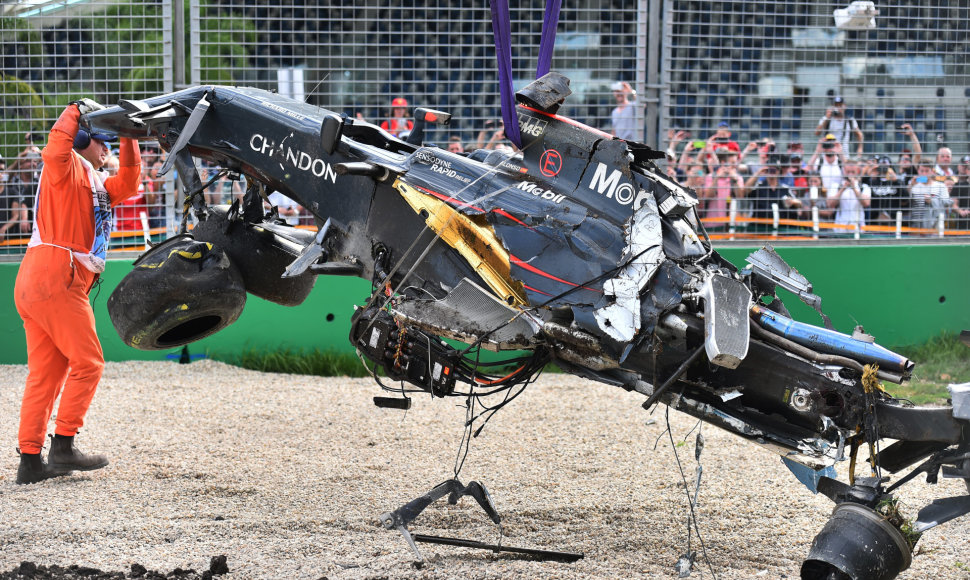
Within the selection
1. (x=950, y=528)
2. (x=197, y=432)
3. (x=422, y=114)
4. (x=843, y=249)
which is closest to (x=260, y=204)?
(x=422, y=114)

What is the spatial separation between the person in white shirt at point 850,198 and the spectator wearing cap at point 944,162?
0.93m

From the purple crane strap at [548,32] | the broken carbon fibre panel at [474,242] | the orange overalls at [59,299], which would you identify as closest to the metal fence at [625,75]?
the orange overalls at [59,299]

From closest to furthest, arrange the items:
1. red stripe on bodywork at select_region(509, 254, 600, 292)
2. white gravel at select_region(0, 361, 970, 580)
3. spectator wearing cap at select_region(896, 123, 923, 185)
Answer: red stripe on bodywork at select_region(509, 254, 600, 292), white gravel at select_region(0, 361, 970, 580), spectator wearing cap at select_region(896, 123, 923, 185)

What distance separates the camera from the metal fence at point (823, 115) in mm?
9797

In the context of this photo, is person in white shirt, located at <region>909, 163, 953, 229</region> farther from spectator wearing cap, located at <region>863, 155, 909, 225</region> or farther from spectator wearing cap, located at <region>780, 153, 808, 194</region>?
spectator wearing cap, located at <region>780, 153, 808, 194</region>

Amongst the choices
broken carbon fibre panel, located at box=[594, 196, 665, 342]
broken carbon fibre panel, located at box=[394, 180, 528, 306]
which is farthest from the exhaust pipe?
broken carbon fibre panel, located at box=[394, 180, 528, 306]

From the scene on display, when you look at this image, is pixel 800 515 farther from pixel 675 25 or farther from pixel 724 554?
pixel 675 25

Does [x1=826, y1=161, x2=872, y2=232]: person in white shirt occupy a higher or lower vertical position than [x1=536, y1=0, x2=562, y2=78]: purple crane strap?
lower

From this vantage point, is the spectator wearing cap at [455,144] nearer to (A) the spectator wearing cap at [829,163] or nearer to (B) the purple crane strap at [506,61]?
(A) the spectator wearing cap at [829,163]

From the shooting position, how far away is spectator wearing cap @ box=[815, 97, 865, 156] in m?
9.97

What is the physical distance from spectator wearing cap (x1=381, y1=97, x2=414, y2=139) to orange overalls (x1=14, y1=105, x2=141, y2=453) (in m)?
3.58

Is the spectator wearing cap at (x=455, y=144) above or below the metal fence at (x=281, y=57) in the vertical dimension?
below

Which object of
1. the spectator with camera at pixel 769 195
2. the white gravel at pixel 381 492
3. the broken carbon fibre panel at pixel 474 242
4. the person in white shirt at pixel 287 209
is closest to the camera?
the broken carbon fibre panel at pixel 474 242

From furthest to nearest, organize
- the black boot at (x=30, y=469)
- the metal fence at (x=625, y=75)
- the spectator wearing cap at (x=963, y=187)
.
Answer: the spectator wearing cap at (x=963, y=187) → the metal fence at (x=625, y=75) → the black boot at (x=30, y=469)
